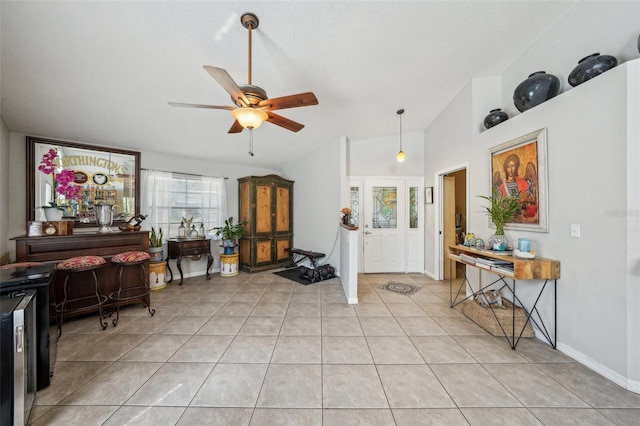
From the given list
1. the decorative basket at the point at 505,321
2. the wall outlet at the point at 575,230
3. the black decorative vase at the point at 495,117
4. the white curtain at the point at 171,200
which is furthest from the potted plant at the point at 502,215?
the white curtain at the point at 171,200

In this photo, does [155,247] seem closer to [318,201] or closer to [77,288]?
[77,288]

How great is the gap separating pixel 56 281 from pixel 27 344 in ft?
4.80

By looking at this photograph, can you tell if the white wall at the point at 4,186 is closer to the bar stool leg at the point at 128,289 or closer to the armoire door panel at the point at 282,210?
the bar stool leg at the point at 128,289

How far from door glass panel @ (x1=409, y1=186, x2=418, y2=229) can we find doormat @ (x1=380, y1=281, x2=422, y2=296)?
1.32 metres

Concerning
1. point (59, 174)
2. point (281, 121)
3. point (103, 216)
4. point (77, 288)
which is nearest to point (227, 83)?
point (281, 121)

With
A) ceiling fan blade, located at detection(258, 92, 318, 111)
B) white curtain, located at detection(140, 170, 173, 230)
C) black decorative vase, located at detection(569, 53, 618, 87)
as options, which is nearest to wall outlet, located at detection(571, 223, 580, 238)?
black decorative vase, located at detection(569, 53, 618, 87)

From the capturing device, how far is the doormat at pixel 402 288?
3.65 m

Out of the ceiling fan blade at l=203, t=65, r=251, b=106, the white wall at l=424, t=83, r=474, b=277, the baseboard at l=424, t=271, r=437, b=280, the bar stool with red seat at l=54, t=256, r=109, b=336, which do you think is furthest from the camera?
the baseboard at l=424, t=271, r=437, b=280

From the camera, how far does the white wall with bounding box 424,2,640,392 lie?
64.8 inches

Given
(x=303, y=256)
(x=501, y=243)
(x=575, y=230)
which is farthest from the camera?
(x=303, y=256)

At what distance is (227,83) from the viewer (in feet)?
5.09

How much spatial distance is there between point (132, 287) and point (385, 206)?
4358mm

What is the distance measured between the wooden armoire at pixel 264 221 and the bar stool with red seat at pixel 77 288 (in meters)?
2.41

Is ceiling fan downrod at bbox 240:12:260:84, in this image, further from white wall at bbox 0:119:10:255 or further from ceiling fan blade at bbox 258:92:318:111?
white wall at bbox 0:119:10:255
